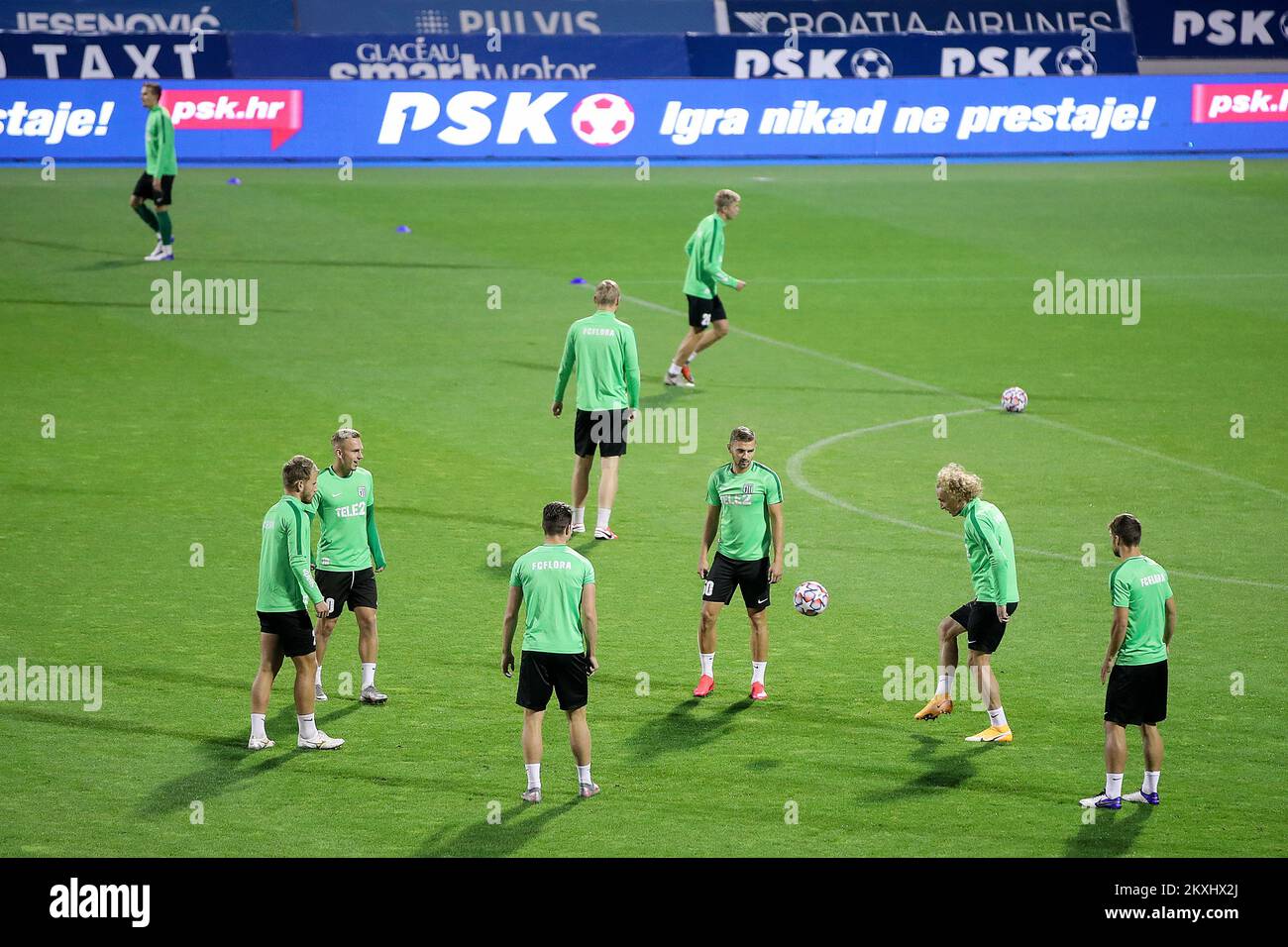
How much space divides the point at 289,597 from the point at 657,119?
94.9 ft

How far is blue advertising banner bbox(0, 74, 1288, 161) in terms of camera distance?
35.7 metres

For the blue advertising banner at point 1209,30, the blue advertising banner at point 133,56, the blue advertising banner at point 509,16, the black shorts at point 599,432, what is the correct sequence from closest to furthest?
1. the black shorts at point 599,432
2. the blue advertising banner at point 133,56
3. the blue advertising banner at point 509,16
4. the blue advertising banner at point 1209,30

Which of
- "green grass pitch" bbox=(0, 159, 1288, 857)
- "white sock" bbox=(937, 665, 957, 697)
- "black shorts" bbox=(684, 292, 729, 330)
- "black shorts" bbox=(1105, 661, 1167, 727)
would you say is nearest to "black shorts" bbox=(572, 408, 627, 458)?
"green grass pitch" bbox=(0, 159, 1288, 857)

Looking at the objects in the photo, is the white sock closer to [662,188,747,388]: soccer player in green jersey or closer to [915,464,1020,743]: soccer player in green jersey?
[915,464,1020,743]: soccer player in green jersey

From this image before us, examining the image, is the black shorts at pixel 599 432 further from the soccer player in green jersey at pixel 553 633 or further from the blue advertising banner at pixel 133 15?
the blue advertising banner at pixel 133 15

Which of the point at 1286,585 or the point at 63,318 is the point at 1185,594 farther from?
the point at 63,318

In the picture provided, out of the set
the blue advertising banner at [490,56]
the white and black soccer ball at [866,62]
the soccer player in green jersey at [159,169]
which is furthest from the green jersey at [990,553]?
the white and black soccer ball at [866,62]

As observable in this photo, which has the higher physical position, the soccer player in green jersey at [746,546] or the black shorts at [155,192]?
the black shorts at [155,192]

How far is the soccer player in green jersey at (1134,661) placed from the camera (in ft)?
34.6

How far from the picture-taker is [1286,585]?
15164 mm

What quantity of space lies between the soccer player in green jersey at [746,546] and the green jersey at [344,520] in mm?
2514

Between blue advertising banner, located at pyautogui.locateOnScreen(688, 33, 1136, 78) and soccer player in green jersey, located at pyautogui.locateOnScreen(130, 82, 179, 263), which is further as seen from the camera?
blue advertising banner, located at pyautogui.locateOnScreen(688, 33, 1136, 78)

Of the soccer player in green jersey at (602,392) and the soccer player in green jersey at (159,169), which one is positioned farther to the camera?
A: the soccer player in green jersey at (159,169)

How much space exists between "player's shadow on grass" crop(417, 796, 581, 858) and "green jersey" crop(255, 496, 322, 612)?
1994 millimetres
